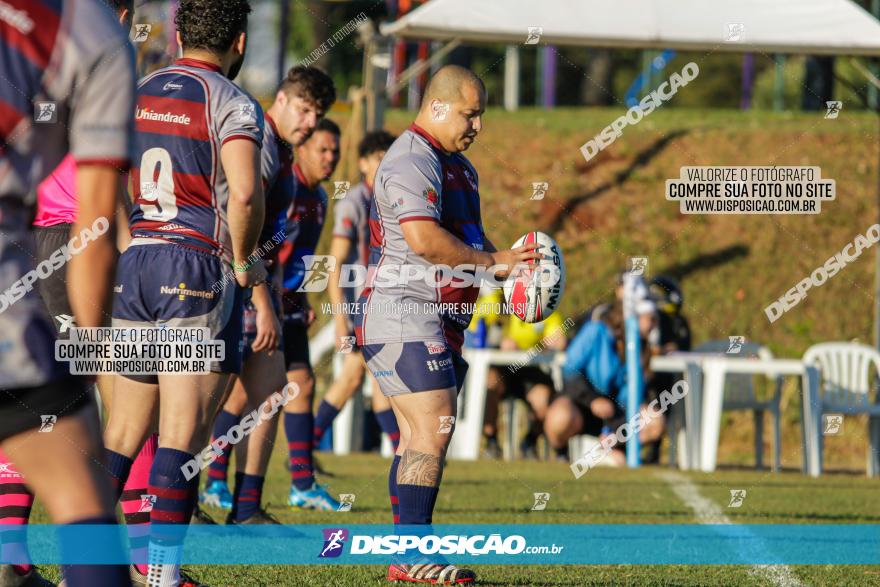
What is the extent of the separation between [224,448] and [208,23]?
11.8ft

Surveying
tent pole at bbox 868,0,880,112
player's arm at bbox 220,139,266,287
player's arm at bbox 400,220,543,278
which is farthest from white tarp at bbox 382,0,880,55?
tent pole at bbox 868,0,880,112

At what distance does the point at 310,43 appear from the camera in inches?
1476

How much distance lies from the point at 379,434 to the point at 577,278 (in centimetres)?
529

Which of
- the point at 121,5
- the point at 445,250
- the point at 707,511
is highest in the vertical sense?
the point at 121,5

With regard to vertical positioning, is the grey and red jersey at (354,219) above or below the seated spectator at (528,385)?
above

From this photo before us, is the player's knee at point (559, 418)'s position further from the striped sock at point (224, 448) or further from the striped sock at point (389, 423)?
the striped sock at point (224, 448)

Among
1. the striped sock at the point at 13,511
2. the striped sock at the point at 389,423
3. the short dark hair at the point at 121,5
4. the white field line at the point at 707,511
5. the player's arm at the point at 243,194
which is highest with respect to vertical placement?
the short dark hair at the point at 121,5

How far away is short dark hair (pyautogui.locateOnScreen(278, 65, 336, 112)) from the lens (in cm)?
666

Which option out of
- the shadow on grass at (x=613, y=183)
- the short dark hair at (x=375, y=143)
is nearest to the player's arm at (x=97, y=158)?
the short dark hair at (x=375, y=143)

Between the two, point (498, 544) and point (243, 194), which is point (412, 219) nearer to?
point (243, 194)

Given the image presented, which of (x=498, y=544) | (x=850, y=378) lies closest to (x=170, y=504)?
(x=498, y=544)

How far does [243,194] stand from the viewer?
446cm

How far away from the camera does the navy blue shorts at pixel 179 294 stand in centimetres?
454

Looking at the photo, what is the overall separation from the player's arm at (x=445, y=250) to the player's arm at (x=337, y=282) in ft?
13.6
